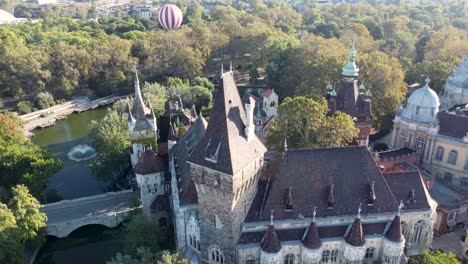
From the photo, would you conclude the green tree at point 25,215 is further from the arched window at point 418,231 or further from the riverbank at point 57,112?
the riverbank at point 57,112

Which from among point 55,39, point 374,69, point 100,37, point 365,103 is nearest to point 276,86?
point 374,69

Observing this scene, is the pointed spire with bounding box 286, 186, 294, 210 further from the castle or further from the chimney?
the chimney

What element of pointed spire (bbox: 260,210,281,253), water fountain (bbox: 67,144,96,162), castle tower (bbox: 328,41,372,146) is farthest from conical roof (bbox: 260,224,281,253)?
water fountain (bbox: 67,144,96,162)

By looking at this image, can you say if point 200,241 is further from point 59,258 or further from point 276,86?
point 276,86

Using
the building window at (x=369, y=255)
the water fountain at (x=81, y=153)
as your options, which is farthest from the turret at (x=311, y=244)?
the water fountain at (x=81, y=153)

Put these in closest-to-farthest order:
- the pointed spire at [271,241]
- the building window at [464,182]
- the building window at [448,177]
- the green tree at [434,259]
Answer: the pointed spire at [271,241], the green tree at [434,259], the building window at [464,182], the building window at [448,177]
